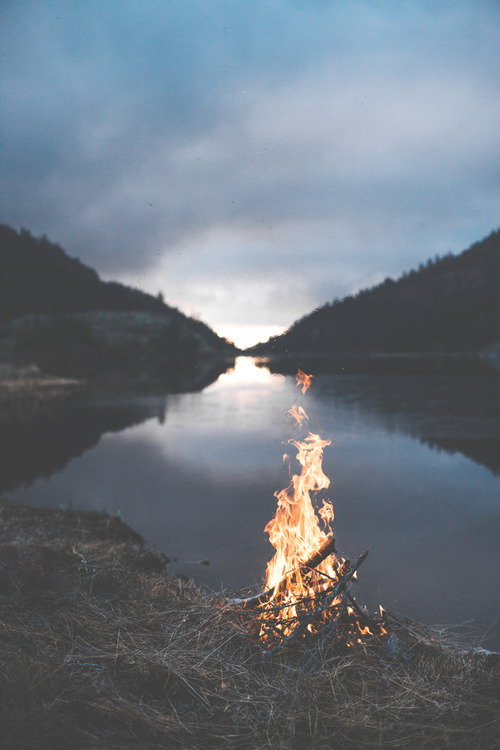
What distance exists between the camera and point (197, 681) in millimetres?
3549

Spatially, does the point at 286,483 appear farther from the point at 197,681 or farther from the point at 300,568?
the point at 197,681

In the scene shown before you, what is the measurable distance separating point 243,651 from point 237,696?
57 centimetres

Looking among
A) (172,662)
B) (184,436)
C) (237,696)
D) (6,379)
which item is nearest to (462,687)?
(237,696)

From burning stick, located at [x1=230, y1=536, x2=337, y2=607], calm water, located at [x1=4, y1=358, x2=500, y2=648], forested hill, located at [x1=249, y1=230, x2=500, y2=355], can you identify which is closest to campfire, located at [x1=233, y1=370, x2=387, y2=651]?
burning stick, located at [x1=230, y1=536, x2=337, y2=607]

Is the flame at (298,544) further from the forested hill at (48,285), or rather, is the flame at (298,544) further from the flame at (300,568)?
the forested hill at (48,285)

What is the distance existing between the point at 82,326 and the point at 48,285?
1700 inches

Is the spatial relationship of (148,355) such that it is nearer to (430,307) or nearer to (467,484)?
(467,484)

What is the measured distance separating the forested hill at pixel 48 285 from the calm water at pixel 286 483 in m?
59.1

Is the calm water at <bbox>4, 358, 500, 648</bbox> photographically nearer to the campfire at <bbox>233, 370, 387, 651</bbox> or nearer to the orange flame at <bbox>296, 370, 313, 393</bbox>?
the orange flame at <bbox>296, 370, 313, 393</bbox>

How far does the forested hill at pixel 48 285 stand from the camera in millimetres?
86562

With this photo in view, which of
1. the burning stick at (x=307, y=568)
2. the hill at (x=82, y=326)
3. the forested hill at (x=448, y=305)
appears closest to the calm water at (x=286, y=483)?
the burning stick at (x=307, y=568)

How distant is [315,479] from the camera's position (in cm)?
573

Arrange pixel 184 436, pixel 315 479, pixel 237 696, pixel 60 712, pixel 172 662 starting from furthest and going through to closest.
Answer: pixel 184 436 < pixel 315 479 < pixel 172 662 < pixel 237 696 < pixel 60 712

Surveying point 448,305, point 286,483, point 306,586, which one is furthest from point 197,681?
point 448,305
